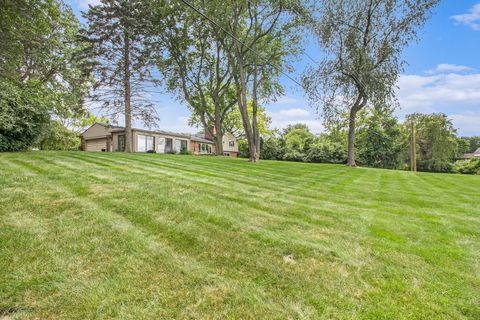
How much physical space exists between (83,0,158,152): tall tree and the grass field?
11830 mm

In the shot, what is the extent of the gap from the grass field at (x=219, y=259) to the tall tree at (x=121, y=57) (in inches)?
466

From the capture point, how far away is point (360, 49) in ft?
44.1

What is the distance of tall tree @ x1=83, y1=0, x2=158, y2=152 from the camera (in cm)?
1373

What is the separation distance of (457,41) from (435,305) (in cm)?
1621

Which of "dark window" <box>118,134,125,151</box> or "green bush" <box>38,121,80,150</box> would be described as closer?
"green bush" <box>38,121,80,150</box>

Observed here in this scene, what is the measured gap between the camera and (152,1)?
52.1ft

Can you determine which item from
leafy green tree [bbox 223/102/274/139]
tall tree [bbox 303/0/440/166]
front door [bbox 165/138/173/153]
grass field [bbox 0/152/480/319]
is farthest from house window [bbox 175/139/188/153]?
grass field [bbox 0/152/480/319]

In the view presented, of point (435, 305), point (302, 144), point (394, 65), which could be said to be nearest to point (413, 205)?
point (435, 305)

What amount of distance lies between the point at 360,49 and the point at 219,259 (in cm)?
1536

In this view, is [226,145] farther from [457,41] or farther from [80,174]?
[80,174]

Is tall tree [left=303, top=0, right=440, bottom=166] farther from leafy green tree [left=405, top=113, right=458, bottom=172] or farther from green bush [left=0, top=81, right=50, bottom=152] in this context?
leafy green tree [left=405, top=113, right=458, bottom=172]

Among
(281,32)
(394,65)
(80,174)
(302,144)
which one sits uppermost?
(281,32)

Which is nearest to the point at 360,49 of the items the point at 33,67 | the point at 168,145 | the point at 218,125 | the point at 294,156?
the point at 218,125

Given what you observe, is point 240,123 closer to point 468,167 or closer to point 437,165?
point 437,165
